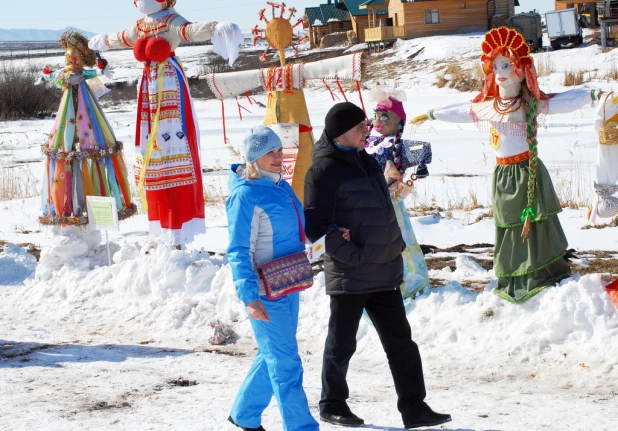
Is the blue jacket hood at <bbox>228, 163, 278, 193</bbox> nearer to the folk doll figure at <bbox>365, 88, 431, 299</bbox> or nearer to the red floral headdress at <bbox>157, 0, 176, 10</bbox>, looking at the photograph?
the folk doll figure at <bbox>365, 88, 431, 299</bbox>

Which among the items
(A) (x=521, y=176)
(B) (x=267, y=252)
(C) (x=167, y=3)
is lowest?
(B) (x=267, y=252)

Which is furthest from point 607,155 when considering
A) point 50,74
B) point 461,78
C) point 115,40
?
point 461,78

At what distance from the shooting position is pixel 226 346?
5.87 metres

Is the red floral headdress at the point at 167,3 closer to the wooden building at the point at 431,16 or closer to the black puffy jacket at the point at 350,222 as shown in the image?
the black puffy jacket at the point at 350,222

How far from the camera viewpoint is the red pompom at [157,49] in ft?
23.1

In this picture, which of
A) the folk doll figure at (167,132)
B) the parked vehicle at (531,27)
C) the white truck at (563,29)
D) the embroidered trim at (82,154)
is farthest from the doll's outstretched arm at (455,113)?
the parked vehicle at (531,27)

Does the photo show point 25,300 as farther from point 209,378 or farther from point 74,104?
point 209,378

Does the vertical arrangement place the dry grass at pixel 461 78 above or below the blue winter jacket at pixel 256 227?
above

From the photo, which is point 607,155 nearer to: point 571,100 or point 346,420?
point 571,100

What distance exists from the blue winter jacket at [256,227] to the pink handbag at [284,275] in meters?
0.04

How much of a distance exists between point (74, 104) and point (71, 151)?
0.41 metres

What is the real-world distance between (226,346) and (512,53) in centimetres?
260

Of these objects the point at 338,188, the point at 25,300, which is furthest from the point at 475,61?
the point at 338,188

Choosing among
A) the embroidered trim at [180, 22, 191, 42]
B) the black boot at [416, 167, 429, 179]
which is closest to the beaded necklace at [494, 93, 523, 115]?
the black boot at [416, 167, 429, 179]
